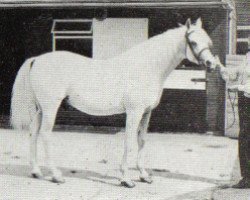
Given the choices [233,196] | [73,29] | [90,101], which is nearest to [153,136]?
[73,29]

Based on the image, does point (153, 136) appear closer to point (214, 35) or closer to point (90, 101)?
point (214, 35)

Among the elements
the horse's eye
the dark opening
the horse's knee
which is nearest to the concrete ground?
the horse's knee

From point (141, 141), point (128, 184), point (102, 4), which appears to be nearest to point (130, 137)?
point (141, 141)

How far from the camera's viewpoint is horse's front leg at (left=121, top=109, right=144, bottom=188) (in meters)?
7.76

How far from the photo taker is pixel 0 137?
12.8 metres

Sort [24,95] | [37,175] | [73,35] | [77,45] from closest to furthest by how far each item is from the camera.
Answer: [37,175]
[24,95]
[73,35]
[77,45]

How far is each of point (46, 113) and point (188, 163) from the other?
2985 millimetres

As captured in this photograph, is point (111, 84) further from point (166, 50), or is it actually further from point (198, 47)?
point (198, 47)

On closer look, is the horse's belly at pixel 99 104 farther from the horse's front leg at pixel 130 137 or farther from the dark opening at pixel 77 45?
the dark opening at pixel 77 45

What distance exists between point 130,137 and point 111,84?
788 millimetres

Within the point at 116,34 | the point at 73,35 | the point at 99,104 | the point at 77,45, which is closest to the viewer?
the point at 99,104

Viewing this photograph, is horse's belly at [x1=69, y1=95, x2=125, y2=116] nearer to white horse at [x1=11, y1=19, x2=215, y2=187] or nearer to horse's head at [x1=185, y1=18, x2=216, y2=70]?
white horse at [x1=11, y1=19, x2=215, y2=187]

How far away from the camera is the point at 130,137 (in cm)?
787

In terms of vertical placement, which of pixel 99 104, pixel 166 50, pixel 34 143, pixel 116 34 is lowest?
pixel 34 143
